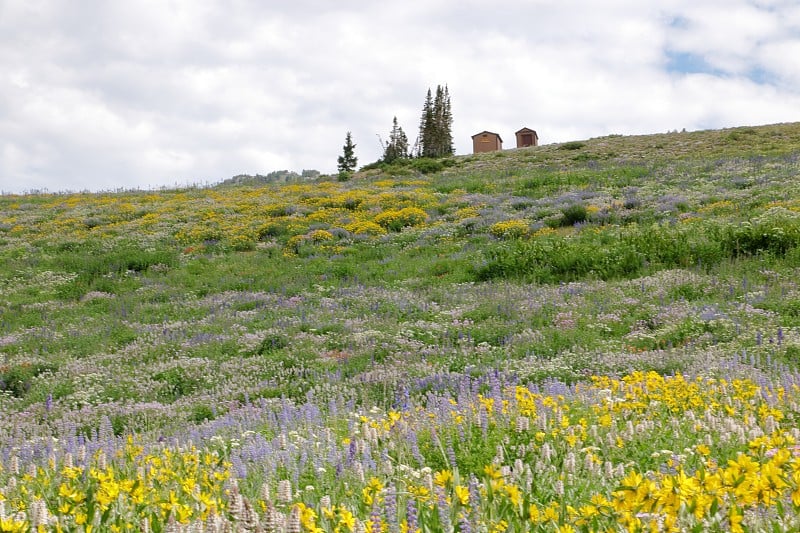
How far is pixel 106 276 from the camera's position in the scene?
18.9 metres

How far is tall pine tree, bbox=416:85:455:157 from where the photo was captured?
2931 inches

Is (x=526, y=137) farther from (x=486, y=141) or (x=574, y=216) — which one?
(x=574, y=216)

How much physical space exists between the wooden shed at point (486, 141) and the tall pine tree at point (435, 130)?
3554 millimetres

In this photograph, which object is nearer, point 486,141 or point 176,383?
point 176,383

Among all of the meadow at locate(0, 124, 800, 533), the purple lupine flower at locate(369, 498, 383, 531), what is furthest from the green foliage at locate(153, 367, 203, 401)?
the purple lupine flower at locate(369, 498, 383, 531)

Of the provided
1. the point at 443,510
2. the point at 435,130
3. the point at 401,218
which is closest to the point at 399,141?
the point at 435,130

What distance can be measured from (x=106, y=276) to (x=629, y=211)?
1572 cm

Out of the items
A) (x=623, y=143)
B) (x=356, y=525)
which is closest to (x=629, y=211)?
(x=356, y=525)

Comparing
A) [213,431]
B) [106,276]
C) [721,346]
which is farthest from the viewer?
[106,276]

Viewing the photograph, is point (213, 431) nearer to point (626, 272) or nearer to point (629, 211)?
point (626, 272)

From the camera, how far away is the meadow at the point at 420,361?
266 cm

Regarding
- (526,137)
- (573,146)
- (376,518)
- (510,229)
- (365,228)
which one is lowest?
(376,518)

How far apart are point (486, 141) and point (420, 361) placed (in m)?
69.2

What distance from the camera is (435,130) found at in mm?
74438
